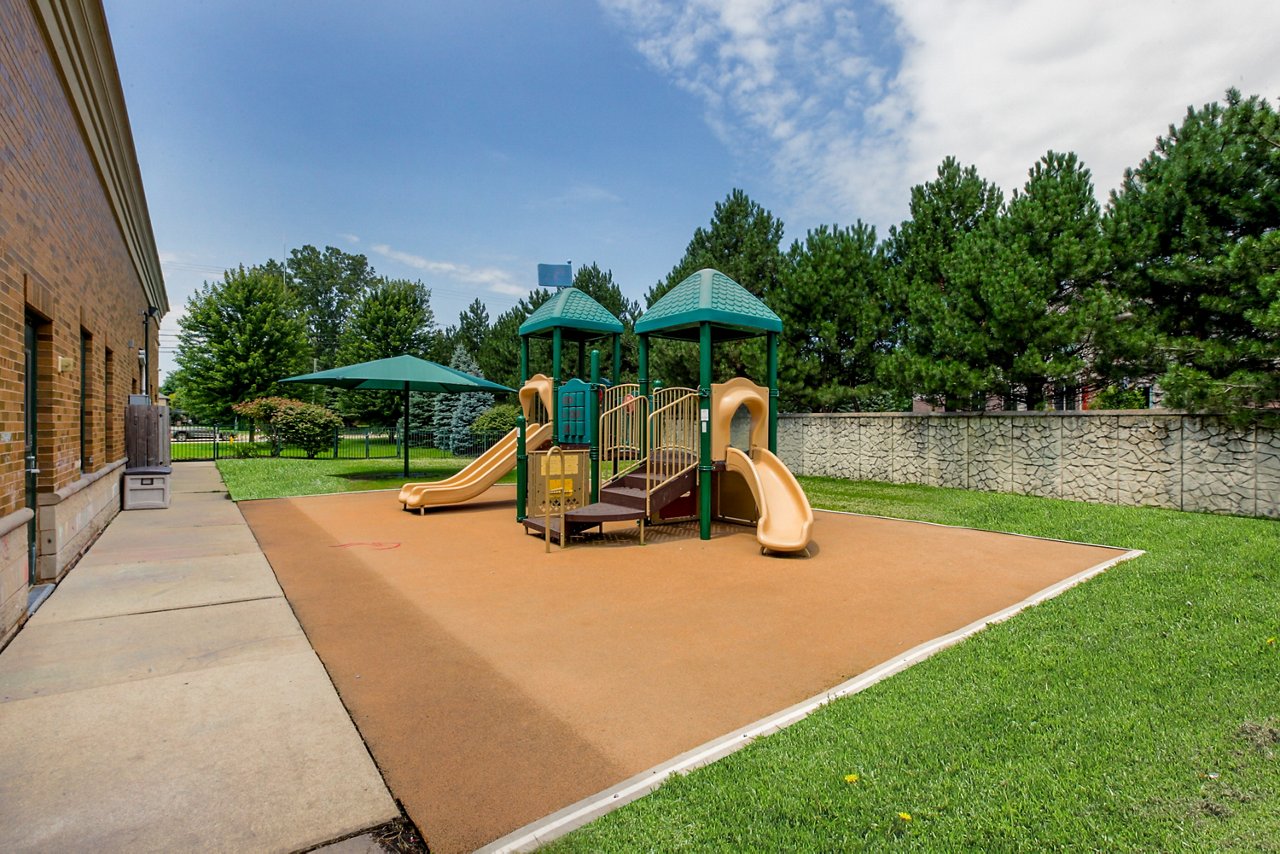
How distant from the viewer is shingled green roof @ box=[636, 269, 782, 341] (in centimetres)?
869

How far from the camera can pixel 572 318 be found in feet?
32.2

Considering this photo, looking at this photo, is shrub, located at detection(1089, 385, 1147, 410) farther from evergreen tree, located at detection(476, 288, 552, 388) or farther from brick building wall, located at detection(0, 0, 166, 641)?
evergreen tree, located at detection(476, 288, 552, 388)

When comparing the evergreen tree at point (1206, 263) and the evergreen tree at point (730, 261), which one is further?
the evergreen tree at point (730, 261)

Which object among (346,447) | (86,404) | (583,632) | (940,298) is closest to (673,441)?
(583,632)

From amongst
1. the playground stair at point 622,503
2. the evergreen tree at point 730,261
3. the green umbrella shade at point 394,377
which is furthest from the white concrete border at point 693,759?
the evergreen tree at point 730,261

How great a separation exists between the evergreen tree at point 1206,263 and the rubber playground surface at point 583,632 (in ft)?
14.9

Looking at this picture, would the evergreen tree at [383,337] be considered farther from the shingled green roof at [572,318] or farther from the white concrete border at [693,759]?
the white concrete border at [693,759]

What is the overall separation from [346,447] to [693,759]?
29069 millimetres

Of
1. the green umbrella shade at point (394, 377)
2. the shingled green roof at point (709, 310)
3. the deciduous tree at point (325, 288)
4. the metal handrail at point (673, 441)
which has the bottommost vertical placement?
the metal handrail at point (673, 441)

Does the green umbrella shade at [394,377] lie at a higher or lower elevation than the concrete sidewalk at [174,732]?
higher

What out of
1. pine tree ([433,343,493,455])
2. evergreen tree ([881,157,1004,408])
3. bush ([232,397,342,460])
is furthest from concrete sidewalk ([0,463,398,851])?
pine tree ([433,343,493,455])

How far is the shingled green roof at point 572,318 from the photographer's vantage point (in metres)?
9.84

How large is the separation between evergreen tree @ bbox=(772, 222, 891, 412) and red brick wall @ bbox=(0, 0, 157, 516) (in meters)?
13.4

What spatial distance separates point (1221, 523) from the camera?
28.4ft
